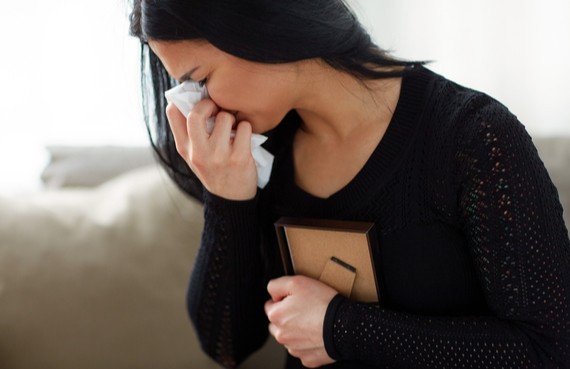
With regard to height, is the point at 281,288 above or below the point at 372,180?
below

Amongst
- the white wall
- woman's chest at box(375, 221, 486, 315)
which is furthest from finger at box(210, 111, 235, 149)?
the white wall

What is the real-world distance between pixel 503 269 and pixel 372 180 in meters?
0.19

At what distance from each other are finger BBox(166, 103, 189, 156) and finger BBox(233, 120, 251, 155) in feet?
0.25

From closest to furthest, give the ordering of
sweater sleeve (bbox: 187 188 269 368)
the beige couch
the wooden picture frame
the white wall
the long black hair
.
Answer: the long black hair, the wooden picture frame, sweater sleeve (bbox: 187 188 269 368), the beige couch, the white wall

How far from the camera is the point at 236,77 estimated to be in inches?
31.2

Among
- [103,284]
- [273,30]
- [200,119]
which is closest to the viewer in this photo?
[273,30]

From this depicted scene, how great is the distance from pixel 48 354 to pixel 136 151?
0.44 meters

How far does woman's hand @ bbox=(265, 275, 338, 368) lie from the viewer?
0.85m

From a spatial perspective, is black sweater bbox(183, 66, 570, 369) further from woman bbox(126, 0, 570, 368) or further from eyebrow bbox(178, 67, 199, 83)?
eyebrow bbox(178, 67, 199, 83)

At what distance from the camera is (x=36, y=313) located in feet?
4.30

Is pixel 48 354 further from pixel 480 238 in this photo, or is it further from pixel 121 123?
pixel 480 238

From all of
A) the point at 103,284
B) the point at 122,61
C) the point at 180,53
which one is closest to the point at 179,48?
the point at 180,53

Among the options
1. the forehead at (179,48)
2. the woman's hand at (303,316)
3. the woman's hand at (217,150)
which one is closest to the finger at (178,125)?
the woman's hand at (217,150)

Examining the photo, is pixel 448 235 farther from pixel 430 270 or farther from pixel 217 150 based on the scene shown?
pixel 217 150
